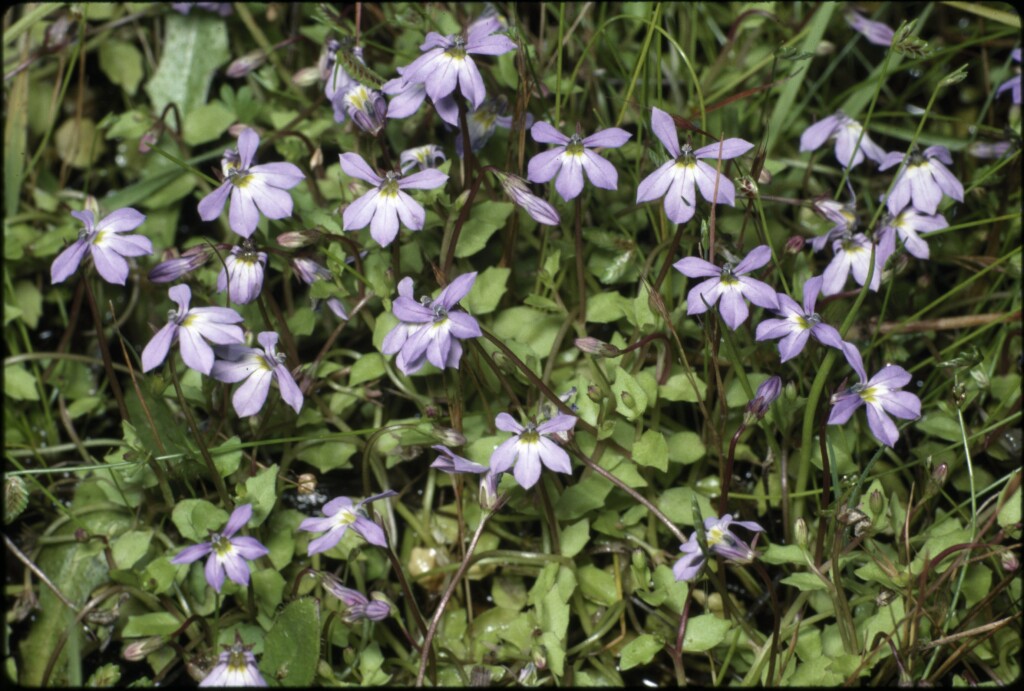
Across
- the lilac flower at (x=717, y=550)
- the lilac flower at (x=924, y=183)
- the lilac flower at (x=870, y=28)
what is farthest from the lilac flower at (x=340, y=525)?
the lilac flower at (x=870, y=28)

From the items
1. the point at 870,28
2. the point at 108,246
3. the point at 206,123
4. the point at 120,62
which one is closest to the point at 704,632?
the point at 108,246

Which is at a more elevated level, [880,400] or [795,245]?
[795,245]

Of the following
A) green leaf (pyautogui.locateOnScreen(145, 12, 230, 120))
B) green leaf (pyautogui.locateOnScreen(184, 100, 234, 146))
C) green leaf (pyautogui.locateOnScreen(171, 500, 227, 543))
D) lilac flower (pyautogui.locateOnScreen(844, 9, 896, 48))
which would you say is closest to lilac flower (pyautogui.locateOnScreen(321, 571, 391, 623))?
green leaf (pyautogui.locateOnScreen(171, 500, 227, 543))

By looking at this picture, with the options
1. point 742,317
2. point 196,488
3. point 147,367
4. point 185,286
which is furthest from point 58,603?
point 742,317

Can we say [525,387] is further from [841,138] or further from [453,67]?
[841,138]

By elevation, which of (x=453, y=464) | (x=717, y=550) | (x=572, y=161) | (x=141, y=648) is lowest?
(x=141, y=648)

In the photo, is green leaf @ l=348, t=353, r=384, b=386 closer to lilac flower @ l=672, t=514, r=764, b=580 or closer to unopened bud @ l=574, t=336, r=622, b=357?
unopened bud @ l=574, t=336, r=622, b=357
